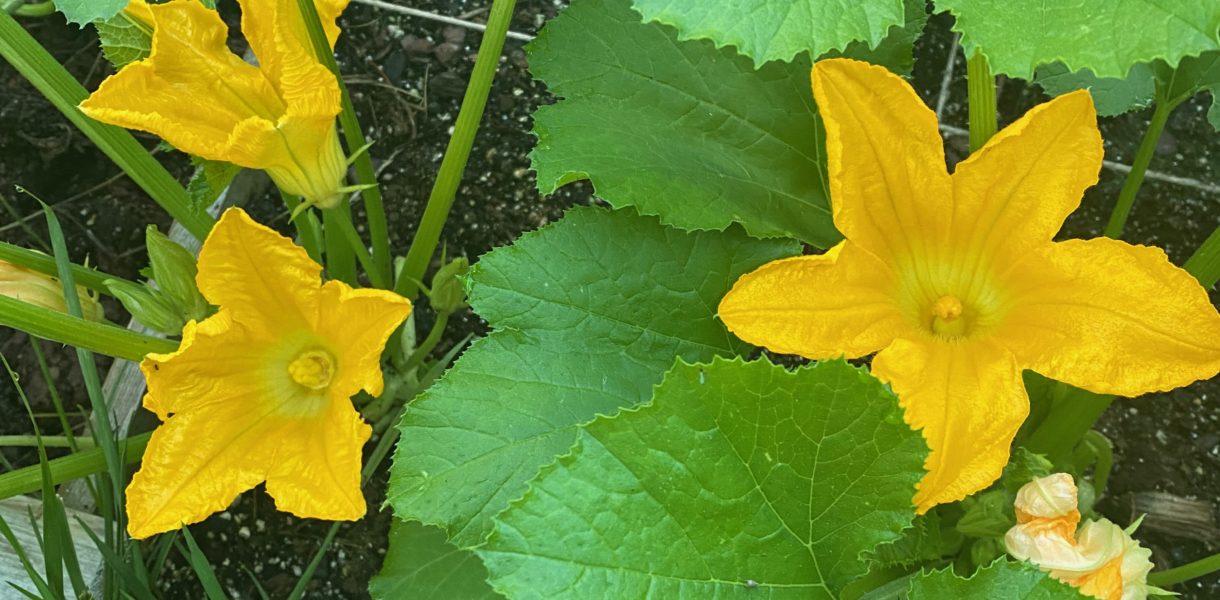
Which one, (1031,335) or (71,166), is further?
(71,166)

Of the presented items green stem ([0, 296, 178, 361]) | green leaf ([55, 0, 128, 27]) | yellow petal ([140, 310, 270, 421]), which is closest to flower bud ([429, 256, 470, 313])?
yellow petal ([140, 310, 270, 421])

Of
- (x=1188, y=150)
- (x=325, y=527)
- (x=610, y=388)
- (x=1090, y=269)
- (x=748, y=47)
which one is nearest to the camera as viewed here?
(x=748, y=47)

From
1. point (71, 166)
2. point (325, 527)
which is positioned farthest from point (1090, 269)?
point (71, 166)

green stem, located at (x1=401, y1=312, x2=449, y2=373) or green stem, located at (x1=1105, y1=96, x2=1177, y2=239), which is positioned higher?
green stem, located at (x1=1105, y1=96, x2=1177, y2=239)

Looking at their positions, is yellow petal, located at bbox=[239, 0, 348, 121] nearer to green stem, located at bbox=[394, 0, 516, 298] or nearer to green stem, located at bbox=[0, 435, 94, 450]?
green stem, located at bbox=[394, 0, 516, 298]

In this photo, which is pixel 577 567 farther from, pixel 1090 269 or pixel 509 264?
pixel 1090 269

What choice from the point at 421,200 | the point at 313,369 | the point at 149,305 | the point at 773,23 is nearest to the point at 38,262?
the point at 149,305
